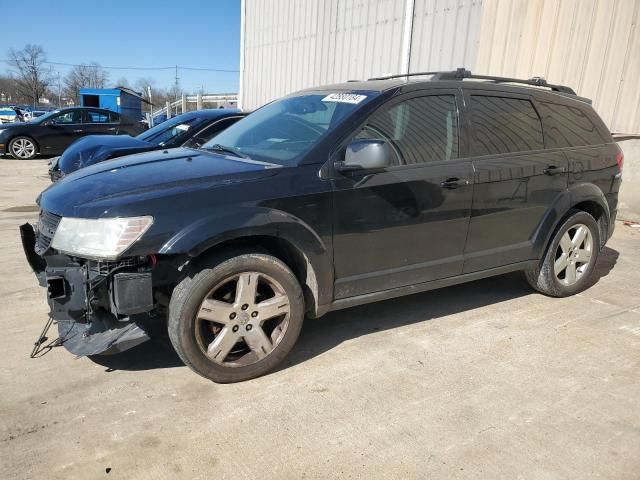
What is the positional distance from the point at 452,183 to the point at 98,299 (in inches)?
93.4

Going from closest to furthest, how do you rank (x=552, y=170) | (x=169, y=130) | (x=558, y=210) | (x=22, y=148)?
1. (x=552, y=170)
2. (x=558, y=210)
3. (x=169, y=130)
4. (x=22, y=148)

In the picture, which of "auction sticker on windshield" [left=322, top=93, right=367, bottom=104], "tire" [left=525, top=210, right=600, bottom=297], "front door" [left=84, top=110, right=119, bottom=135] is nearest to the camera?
"auction sticker on windshield" [left=322, top=93, right=367, bottom=104]

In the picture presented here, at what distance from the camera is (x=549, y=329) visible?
4.00m

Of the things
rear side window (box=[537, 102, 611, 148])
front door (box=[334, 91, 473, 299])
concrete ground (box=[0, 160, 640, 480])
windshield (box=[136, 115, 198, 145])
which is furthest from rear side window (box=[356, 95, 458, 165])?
windshield (box=[136, 115, 198, 145])

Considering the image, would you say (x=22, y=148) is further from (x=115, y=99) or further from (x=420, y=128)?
(x=420, y=128)

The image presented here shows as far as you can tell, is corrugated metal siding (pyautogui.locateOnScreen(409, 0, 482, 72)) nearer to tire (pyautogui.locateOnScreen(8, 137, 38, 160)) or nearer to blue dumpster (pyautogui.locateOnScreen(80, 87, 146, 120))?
tire (pyautogui.locateOnScreen(8, 137, 38, 160))

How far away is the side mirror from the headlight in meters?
1.20

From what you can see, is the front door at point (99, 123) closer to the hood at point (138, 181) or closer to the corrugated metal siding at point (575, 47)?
the corrugated metal siding at point (575, 47)

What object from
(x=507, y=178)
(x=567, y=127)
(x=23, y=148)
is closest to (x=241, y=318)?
(x=507, y=178)

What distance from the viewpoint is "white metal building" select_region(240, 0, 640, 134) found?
25.9 feet

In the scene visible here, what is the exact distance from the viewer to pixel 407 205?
3.50m

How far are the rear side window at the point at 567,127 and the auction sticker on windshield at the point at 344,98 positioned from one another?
169 centimetres

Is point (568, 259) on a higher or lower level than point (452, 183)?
lower

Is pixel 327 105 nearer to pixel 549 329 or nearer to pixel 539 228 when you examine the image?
pixel 539 228
